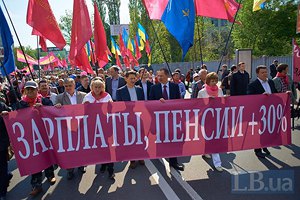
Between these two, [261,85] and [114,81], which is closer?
[261,85]

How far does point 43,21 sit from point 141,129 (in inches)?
121

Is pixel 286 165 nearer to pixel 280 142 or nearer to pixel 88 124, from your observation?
pixel 280 142

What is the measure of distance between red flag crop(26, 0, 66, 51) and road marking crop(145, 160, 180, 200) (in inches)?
124

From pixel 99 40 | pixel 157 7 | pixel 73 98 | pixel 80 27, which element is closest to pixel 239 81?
pixel 157 7

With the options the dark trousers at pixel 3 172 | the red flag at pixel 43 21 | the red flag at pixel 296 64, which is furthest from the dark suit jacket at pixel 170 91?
the red flag at pixel 296 64

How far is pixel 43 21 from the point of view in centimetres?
572

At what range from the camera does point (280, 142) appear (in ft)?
16.8

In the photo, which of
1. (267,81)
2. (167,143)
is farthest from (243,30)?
(167,143)

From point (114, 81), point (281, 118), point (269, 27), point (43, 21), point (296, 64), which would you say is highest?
point (269, 27)

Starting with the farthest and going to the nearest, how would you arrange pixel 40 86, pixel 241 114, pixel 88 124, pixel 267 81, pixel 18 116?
1. pixel 267 81
2. pixel 40 86
3. pixel 241 114
4. pixel 88 124
5. pixel 18 116

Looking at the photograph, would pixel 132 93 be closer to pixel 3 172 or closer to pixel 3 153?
pixel 3 153

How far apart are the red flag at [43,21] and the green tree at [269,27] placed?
23.4 metres

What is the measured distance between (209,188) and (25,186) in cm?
318

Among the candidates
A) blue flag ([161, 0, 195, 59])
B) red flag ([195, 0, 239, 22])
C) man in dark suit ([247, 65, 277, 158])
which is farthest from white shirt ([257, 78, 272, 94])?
blue flag ([161, 0, 195, 59])
